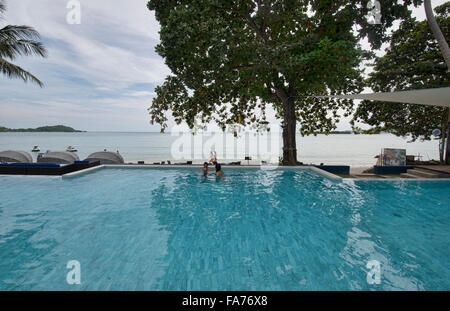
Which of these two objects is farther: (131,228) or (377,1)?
(377,1)

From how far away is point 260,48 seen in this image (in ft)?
47.3

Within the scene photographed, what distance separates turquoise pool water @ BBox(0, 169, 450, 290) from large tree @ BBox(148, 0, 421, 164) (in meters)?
7.15

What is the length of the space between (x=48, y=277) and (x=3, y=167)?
542 inches

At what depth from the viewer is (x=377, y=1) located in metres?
15.4

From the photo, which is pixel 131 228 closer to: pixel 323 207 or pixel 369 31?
pixel 323 207

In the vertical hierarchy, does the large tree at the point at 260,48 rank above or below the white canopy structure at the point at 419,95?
above

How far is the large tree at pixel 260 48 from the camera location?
13492mm

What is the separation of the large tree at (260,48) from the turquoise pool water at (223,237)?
715 centimetres

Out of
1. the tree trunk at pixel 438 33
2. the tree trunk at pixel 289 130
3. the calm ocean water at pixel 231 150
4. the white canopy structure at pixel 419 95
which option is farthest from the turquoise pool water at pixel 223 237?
the calm ocean water at pixel 231 150

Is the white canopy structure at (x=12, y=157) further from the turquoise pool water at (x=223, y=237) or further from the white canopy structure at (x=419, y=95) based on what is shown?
the white canopy structure at (x=419, y=95)

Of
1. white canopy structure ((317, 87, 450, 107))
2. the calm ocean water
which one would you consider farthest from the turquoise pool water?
the calm ocean water

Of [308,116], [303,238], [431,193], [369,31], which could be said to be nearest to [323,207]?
[303,238]

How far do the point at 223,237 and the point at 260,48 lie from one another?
A: 38.4ft

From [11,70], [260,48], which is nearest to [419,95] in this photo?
[260,48]
